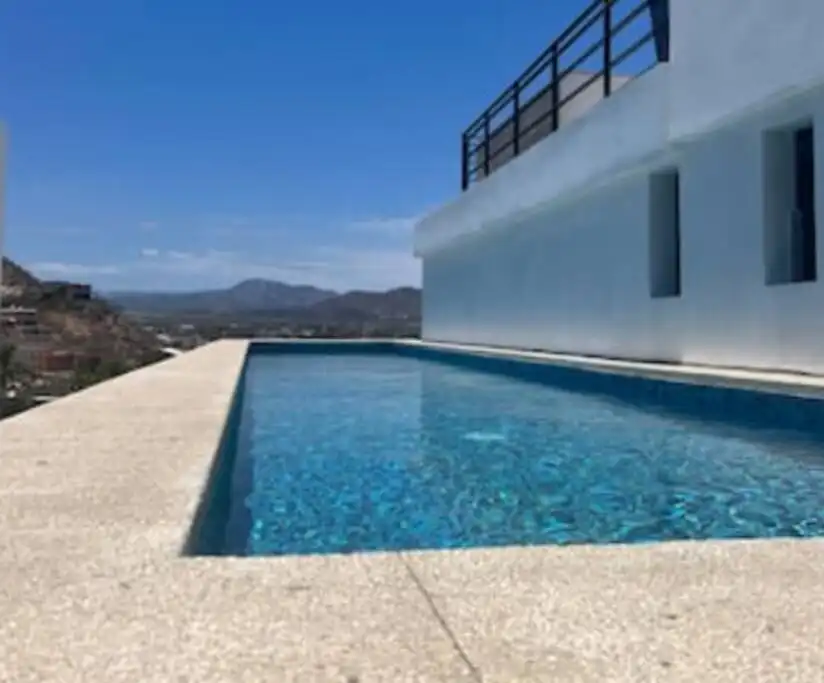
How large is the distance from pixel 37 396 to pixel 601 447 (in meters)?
5.72

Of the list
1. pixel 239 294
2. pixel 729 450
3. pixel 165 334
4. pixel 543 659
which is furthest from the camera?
pixel 239 294

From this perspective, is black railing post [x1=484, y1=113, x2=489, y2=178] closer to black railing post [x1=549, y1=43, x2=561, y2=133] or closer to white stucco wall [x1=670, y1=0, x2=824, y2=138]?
black railing post [x1=549, y1=43, x2=561, y2=133]

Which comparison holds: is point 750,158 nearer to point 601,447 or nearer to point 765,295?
point 765,295

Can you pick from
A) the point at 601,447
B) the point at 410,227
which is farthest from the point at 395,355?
the point at 601,447

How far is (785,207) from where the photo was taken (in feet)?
25.6

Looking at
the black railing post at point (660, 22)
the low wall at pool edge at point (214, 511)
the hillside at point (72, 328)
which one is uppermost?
the black railing post at point (660, 22)

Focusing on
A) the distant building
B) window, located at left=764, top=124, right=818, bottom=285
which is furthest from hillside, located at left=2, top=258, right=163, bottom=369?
window, located at left=764, top=124, right=818, bottom=285

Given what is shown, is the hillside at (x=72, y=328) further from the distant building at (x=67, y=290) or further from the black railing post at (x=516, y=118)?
the black railing post at (x=516, y=118)

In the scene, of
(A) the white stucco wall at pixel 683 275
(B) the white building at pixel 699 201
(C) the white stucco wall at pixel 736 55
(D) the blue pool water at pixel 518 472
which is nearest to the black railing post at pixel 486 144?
(A) the white stucco wall at pixel 683 275

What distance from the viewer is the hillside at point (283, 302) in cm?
3597

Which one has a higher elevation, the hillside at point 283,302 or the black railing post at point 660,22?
the black railing post at point 660,22

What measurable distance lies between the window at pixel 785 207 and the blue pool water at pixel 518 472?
4.61ft

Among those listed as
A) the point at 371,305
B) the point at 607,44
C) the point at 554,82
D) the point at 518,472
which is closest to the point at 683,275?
the point at 607,44

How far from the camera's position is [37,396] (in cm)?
866
